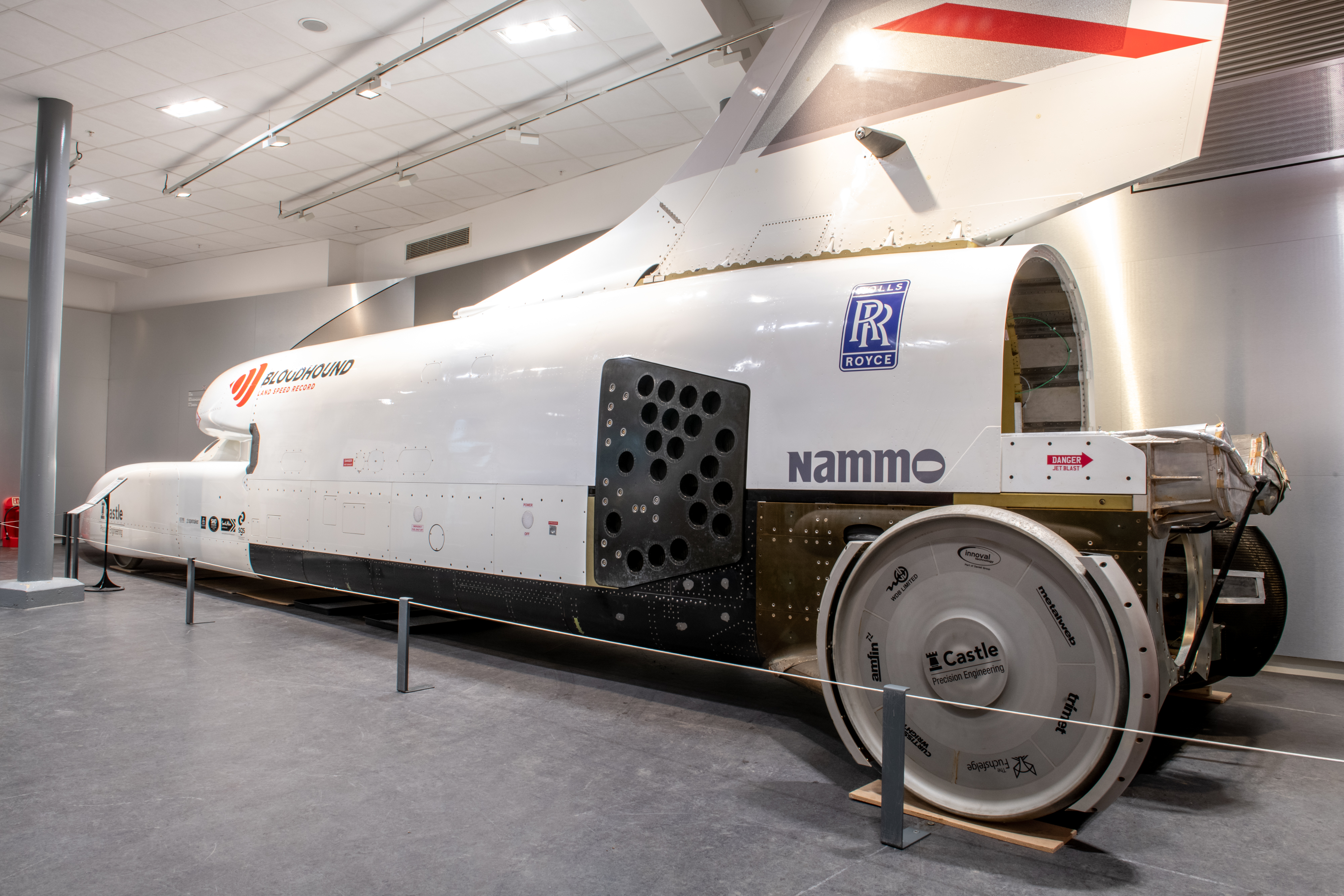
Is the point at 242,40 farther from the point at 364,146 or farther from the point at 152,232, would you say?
the point at 152,232

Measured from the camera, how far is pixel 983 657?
3250 millimetres

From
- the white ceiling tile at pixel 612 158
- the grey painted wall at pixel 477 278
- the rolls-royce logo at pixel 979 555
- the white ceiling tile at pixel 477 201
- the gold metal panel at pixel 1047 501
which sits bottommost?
the rolls-royce logo at pixel 979 555

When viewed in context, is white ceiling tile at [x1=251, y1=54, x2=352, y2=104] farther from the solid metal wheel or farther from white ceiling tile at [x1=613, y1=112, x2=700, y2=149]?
the solid metal wheel

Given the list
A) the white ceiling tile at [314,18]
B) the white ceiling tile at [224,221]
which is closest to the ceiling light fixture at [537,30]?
the white ceiling tile at [314,18]

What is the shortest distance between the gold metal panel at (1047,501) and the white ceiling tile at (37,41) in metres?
9.49

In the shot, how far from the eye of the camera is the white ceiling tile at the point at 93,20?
7.51 m

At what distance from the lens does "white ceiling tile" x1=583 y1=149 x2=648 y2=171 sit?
10.8 metres

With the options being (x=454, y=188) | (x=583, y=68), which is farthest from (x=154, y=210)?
(x=583, y=68)

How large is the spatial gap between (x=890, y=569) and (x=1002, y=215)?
6.45ft

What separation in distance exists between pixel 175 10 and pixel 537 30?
3.38 meters

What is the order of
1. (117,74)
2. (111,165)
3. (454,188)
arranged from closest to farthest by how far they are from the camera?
(117,74) < (111,165) < (454,188)

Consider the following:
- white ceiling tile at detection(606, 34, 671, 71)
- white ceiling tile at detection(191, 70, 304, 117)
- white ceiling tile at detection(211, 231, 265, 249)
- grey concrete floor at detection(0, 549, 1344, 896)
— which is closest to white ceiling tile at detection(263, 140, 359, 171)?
white ceiling tile at detection(191, 70, 304, 117)

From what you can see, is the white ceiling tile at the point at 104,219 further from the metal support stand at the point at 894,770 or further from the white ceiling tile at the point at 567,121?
the metal support stand at the point at 894,770

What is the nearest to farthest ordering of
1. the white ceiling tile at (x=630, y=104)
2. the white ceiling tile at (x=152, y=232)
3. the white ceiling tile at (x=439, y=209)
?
the white ceiling tile at (x=630, y=104), the white ceiling tile at (x=439, y=209), the white ceiling tile at (x=152, y=232)
